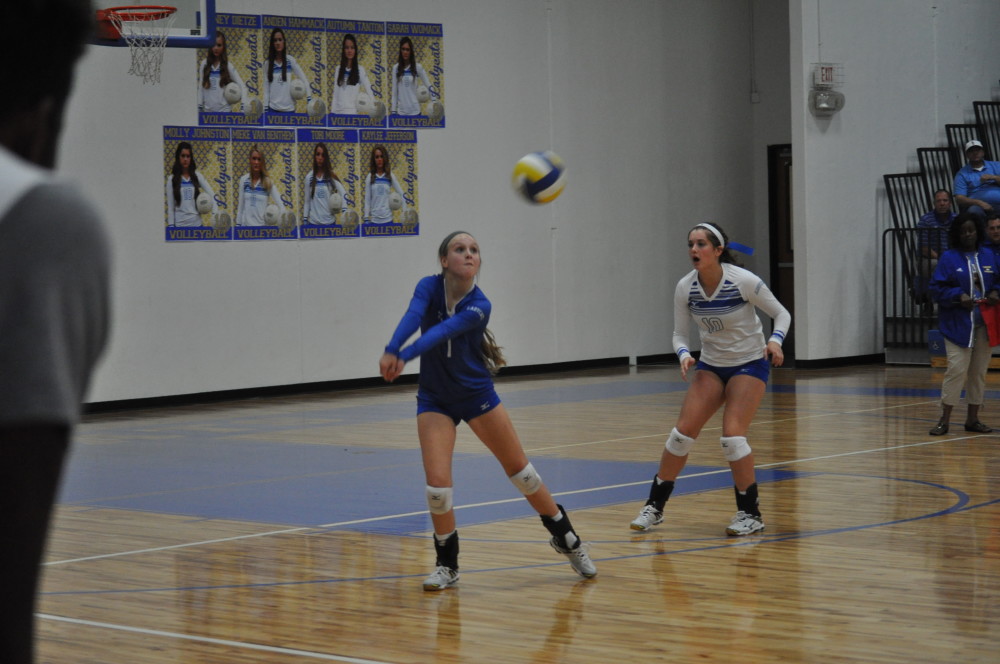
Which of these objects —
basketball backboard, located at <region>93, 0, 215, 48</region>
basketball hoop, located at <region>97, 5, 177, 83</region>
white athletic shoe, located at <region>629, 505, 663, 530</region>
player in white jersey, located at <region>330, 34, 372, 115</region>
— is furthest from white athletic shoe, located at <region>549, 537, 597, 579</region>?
player in white jersey, located at <region>330, 34, 372, 115</region>

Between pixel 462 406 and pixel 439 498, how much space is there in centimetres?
46

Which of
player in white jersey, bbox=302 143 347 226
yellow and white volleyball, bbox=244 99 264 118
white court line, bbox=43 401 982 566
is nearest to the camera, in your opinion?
white court line, bbox=43 401 982 566

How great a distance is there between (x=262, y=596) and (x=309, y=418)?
29.5 feet

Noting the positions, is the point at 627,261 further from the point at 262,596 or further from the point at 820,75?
the point at 262,596

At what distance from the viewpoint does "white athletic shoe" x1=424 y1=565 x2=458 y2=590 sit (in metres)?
6.93

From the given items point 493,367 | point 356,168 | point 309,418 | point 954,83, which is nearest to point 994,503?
point 493,367

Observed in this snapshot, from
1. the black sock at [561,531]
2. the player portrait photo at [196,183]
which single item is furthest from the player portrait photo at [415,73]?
the black sock at [561,531]

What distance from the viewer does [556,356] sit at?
2178 centimetres

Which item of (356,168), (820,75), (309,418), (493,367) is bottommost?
(309,418)

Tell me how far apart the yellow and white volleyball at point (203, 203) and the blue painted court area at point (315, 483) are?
16.7 ft

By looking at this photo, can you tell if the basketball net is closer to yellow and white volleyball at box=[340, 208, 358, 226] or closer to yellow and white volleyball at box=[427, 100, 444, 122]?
yellow and white volleyball at box=[340, 208, 358, 226]

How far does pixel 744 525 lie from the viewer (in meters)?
8.29

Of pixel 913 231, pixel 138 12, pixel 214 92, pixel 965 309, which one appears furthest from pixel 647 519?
pixel 913 231

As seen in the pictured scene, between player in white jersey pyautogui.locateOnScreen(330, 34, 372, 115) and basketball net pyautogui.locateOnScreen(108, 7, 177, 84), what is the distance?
310 centimetres
